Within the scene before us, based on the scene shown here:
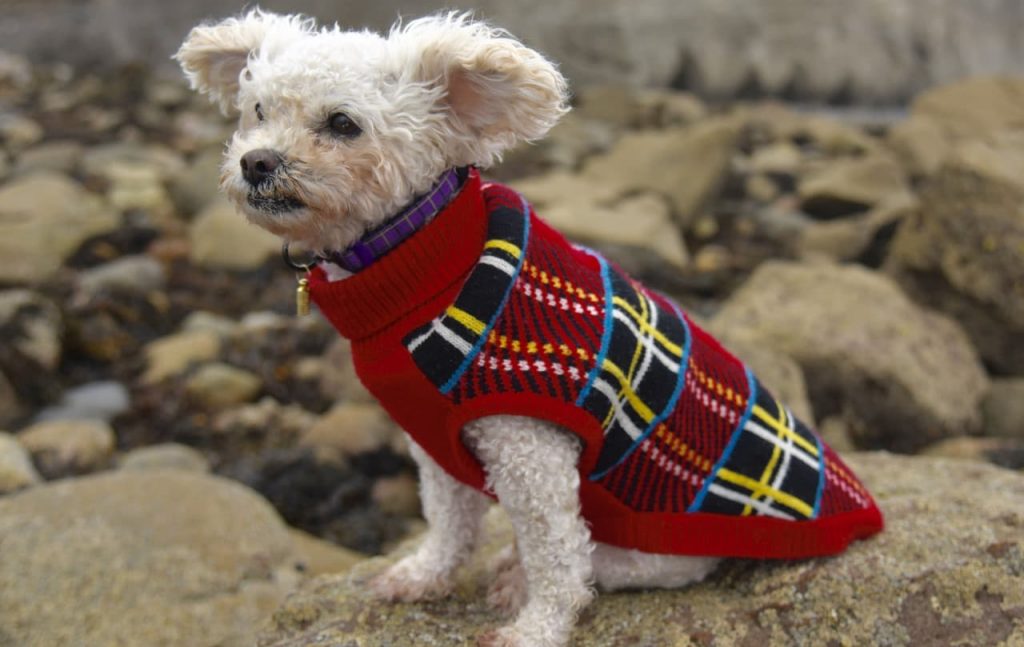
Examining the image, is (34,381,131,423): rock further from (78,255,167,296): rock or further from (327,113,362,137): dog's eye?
→ (327,113,362,137): dog's eye

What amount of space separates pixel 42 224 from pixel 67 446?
184 inches

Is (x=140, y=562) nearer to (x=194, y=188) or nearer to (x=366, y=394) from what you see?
(x=366, y=394)

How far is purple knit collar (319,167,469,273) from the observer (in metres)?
3.00

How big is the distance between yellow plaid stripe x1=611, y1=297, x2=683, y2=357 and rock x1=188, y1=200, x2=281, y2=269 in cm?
774

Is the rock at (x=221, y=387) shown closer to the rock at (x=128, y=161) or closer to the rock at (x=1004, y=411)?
the rock at (x=1004, y=411)

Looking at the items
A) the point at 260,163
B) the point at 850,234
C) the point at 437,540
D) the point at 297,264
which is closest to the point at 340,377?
the point at 437,540

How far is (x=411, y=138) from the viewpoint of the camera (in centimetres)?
291

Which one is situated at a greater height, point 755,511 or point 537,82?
point 537,82

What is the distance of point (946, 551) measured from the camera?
132 inches

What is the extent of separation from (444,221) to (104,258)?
8587 mm

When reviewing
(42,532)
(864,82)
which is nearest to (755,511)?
(42,532)

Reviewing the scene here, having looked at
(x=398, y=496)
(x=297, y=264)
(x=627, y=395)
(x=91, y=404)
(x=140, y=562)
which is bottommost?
(x=398, y=496)

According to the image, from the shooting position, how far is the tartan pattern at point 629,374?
3057 millimetres

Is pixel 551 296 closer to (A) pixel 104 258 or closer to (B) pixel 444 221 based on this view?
(B) pixel 444 221
